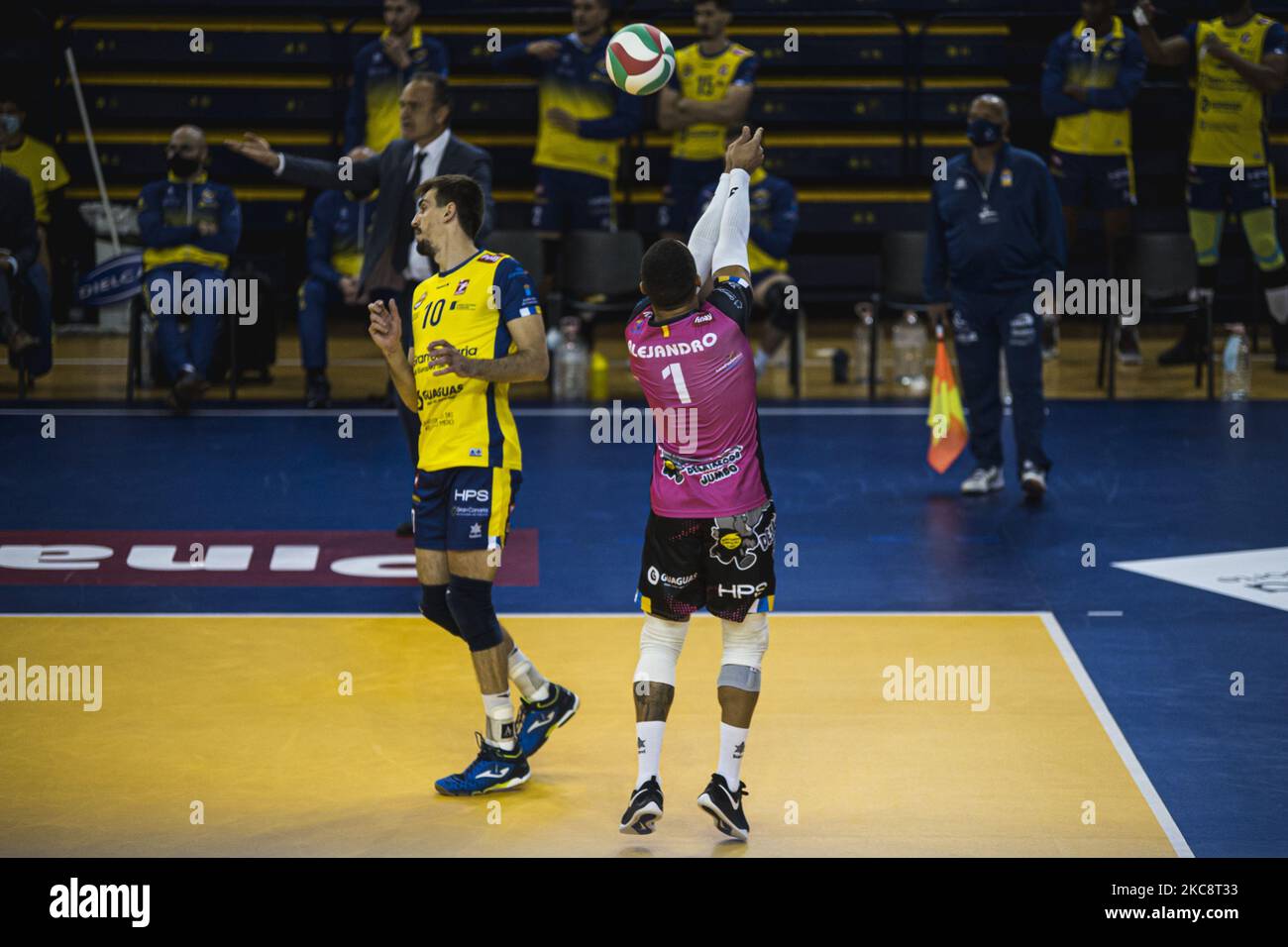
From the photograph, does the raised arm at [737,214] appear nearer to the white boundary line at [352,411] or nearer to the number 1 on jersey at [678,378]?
the number 1 on jersey at [678,378]

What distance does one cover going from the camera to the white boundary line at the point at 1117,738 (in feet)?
20.0

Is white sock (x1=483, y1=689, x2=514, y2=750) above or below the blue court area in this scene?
above

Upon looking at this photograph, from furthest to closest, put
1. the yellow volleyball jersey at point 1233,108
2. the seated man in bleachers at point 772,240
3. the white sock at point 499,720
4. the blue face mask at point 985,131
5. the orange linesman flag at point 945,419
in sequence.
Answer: the yellow volleyball jersey at point 1233,108, the seated man in bleachers at point 772,240, the orange linesman flag at point 945,419, the blue face mask at point 985,131, the white sock at point 499,720

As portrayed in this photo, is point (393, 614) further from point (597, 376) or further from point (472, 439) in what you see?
point (597, 376)

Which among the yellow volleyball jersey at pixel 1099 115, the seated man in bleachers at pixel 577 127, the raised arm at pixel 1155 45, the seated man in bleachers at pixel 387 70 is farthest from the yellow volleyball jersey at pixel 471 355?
the yellow volleyball jersey at pixel 1099 115

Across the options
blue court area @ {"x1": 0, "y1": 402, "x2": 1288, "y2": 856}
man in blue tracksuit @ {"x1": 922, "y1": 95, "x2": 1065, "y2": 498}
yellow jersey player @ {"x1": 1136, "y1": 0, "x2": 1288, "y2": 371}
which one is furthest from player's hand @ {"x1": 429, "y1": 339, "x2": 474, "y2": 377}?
yellow jersey player @ {"x1": 1136, "y1": 0, "x2": 1288, "y2": 371}

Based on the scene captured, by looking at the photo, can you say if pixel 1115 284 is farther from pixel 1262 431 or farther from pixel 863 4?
pixel 863 4

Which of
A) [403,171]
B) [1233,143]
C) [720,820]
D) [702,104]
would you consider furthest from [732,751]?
[1233,143]

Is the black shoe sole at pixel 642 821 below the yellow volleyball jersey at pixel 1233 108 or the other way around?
below

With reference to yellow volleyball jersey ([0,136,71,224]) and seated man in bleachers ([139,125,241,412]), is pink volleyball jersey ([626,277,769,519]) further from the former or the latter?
yellow volleyball jersey ([0,136,71,224])

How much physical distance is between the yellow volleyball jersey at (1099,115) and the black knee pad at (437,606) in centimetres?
1158

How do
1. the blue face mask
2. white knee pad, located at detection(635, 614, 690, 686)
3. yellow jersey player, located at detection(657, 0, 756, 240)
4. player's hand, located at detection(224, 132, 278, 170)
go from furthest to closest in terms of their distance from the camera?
yellow jersey player, located at detection(657, 0, 756, 240)
the blue face mask
player's hand, located at detection(224, 132, 278, 170)
white knee pad, located at detection(635, 614, 690, 686)

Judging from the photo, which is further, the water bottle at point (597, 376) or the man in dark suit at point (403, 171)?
the water bottle at point (597, 376)

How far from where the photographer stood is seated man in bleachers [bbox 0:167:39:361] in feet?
48.6
